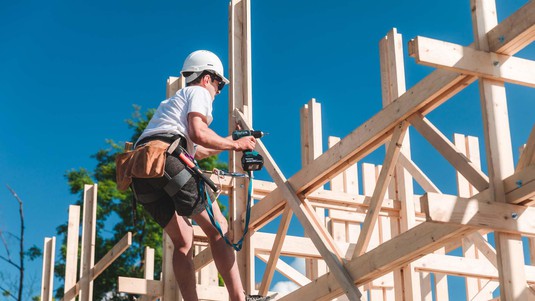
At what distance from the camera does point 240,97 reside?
7914 millimetres

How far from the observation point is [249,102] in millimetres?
7883

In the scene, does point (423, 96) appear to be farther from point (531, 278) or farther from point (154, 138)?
point (531, 278)

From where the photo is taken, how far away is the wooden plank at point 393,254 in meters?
4.94

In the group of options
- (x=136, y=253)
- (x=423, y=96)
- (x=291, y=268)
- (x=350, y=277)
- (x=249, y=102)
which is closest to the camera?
(x=423, y=96)

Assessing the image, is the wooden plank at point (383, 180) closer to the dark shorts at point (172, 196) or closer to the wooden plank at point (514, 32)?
the wooden plank at point (514, 32)

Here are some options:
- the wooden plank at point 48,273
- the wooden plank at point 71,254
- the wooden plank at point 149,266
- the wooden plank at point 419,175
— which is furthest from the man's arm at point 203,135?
the wooden plank at point 48,273

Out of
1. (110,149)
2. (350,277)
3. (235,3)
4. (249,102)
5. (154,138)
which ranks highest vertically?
(110,149)

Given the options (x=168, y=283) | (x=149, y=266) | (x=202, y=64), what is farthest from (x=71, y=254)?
(x=202, y=64)

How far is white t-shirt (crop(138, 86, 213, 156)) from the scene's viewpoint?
5.83 meters

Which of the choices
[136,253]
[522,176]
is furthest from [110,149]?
[522,176]

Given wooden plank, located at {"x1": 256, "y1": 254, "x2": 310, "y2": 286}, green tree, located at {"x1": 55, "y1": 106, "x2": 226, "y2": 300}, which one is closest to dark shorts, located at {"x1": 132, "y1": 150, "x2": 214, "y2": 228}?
wooden plank, located at {"x1": 256, "y1": 254, "x2": 310, "y2": 286}

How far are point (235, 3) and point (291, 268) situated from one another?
2693 millimetres

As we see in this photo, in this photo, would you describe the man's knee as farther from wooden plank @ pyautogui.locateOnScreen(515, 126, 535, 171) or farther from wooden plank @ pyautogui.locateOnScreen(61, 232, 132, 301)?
wooden plank @ pyautogui.locateOnScreen(61, 232, 132, 301)

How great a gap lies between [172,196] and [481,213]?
6.85 ft
